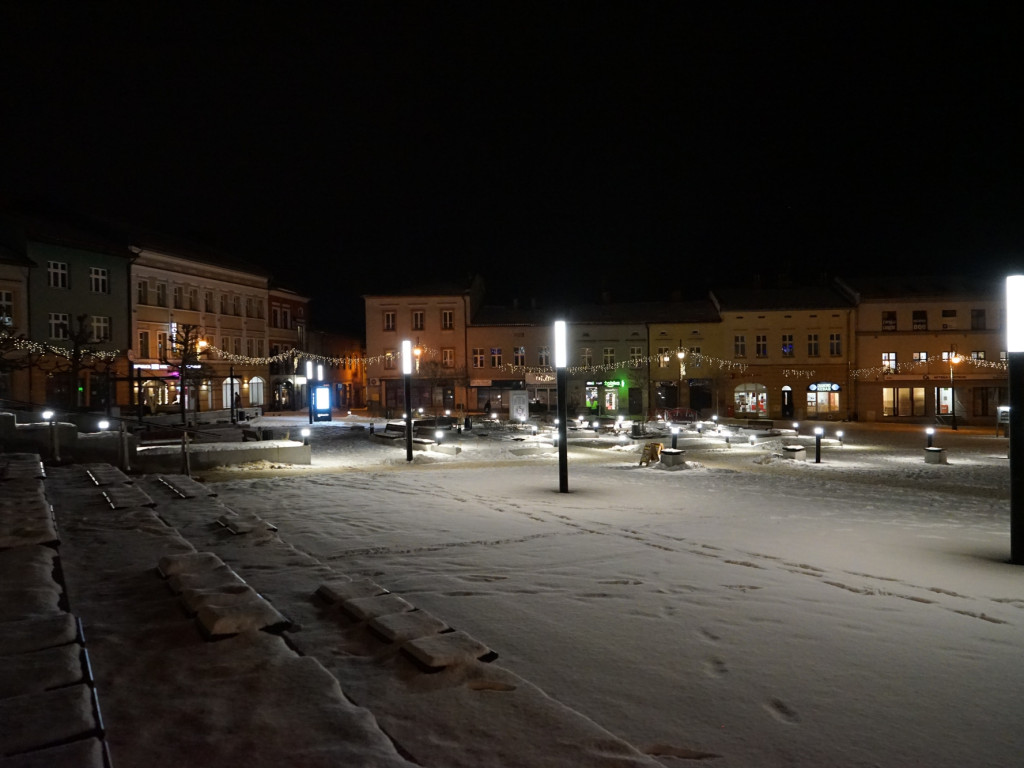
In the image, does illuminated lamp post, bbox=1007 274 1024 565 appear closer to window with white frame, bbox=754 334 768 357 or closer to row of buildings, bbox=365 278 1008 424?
row of buildings, bbox=365 278 1008 424

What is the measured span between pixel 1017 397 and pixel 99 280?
4114cm

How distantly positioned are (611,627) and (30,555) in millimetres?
5265

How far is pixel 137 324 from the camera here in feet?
133

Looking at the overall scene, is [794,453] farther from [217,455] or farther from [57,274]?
[57,274]

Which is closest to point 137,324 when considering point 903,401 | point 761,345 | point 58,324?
point 58,324

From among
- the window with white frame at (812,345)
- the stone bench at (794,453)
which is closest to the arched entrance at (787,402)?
the window with white frame at (812,345)

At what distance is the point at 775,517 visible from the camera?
1147 cm

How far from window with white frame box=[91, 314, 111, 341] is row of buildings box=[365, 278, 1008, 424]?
1770 centimetres

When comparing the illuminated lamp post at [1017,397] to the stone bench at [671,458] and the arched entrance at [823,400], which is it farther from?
the arched entrance at [823,400]

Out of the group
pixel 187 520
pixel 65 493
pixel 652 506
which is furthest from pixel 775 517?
pixel 65 493

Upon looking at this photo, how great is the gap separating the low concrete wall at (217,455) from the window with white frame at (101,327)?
73.8ft

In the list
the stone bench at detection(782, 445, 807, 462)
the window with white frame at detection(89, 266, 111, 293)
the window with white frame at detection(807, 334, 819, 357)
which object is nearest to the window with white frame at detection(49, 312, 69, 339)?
the window with white frame at detection(89, 266, 111, 293)

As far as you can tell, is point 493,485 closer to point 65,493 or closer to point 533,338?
point 65,493

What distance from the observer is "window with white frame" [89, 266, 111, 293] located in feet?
123
